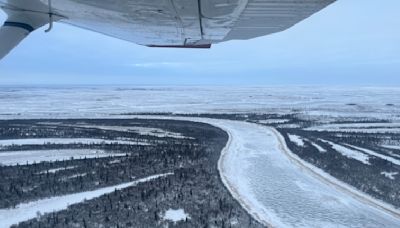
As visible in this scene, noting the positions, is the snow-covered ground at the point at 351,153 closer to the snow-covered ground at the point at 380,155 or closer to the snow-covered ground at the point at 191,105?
the snow-covered ground at the point at 380,155

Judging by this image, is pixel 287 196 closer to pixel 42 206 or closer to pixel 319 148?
pixel 42 206

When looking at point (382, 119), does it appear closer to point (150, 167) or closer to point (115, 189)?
point (150, 167)

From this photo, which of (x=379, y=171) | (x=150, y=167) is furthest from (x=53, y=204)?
(x=379, y=171)

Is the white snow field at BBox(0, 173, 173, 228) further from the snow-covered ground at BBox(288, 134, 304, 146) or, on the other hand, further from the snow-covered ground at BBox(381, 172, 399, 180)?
the snow-covered ground at BBox(288, 134, 304, 146)

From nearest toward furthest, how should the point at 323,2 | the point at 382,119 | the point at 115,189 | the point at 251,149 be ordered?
the point at 323,2 → the point at 115,189 → the point at 251,149 → the point at 382,119

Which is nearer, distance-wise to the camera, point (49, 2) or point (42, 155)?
point (49, 2)

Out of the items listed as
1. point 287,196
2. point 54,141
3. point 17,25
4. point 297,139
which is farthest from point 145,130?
point 17,25
